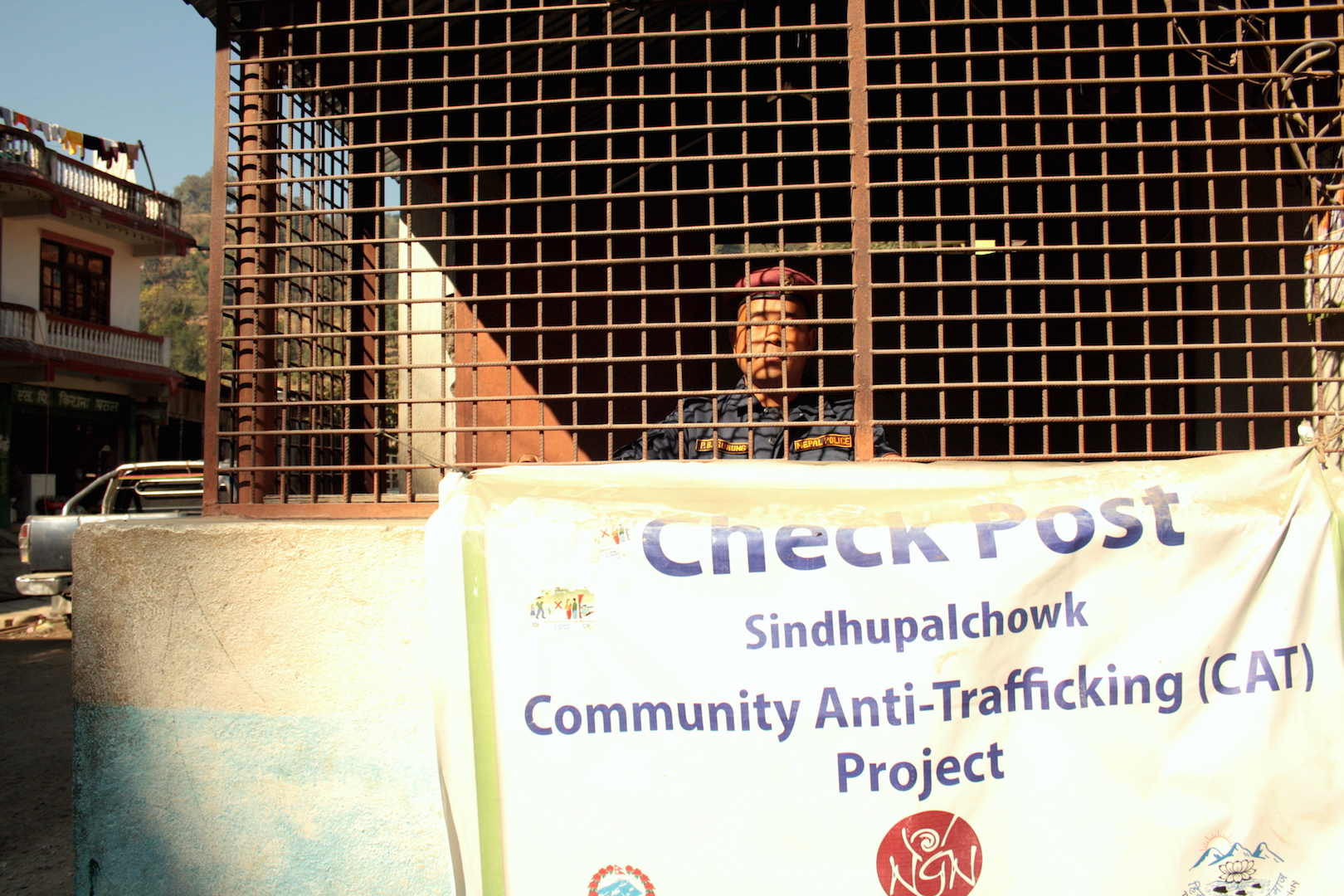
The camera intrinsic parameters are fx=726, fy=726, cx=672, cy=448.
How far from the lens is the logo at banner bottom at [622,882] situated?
1.66 m

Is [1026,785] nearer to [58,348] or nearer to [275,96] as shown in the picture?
[275,96]

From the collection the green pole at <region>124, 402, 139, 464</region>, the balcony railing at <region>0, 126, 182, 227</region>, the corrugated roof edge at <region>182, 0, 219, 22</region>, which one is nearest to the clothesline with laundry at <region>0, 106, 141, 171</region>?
the balcony railing at <region>0, 126, 182, 227</region>

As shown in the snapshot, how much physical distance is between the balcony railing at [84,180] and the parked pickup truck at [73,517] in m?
12.8

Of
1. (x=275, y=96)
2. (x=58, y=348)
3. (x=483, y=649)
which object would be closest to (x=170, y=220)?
(x=58, y=348)

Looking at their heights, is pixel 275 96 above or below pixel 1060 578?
above

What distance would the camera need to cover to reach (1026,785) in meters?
1.64

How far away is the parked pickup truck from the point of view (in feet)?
22.2

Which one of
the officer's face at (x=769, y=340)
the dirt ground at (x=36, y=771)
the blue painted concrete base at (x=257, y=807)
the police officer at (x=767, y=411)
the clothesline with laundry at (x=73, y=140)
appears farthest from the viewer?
the clothesline with laundry at (x=73, y=140)

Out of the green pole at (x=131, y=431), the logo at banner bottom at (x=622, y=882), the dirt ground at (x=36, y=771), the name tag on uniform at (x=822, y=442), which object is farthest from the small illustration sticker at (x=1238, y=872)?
the green pole at (x=131, y=431)

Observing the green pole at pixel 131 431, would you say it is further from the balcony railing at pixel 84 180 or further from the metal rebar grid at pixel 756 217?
the metal rebar grid at pixel 756 217

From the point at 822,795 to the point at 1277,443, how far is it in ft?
10.6

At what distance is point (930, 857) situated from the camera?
5.37ft

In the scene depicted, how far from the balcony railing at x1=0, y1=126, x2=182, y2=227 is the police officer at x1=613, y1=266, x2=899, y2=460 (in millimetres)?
19272

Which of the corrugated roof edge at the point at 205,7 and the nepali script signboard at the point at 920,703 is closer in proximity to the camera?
the nepali script signboard at the point at 920,703
